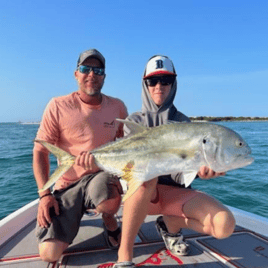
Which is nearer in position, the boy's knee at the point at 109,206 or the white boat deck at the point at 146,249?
the white boat deck at the point at 146,249

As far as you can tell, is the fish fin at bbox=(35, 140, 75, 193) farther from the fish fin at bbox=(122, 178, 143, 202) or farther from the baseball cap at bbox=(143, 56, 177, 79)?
the baseball cap at bbox=(143, 56, 177, 79)

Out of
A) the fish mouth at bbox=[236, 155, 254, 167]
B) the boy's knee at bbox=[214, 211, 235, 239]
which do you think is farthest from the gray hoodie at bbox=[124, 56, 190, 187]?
the fish mouth at bbox=[236, 155, 254, 167]

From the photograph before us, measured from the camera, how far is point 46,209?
107 inches

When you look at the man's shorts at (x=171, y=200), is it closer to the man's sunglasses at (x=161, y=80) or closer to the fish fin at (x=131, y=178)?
the fish fin at (x=131, y=178)

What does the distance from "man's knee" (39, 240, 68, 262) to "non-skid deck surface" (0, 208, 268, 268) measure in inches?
5.0

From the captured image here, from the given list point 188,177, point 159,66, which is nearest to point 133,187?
point 188,177

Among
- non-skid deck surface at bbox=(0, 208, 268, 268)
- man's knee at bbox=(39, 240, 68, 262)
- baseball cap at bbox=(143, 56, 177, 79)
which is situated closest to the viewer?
man's knee at bbox=(39, 240, 68, 262)

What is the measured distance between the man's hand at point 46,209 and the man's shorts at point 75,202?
0.17 feet

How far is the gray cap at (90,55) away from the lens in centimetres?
329

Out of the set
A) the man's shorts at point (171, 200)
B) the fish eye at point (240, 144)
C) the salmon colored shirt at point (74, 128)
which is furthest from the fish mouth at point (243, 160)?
the salmon colored shirt at point (74, 128)

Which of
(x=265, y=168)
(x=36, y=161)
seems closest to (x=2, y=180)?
(x=36, y=161)

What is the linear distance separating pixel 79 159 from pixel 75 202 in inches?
20.6

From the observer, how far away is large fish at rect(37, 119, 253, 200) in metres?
2.46

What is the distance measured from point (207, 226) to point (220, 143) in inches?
34.2
